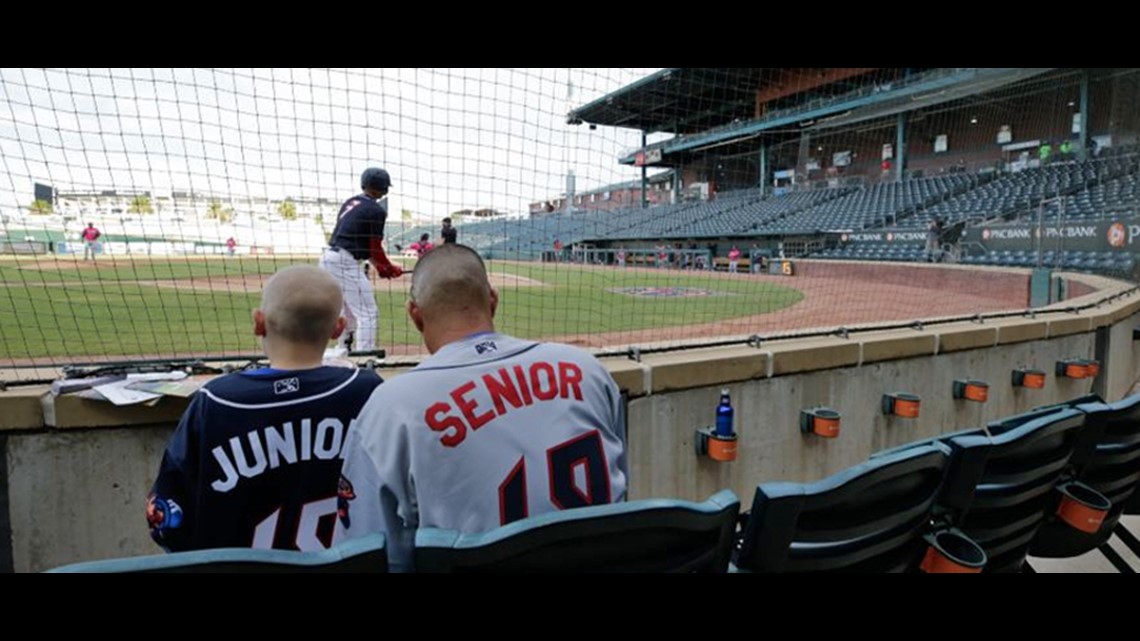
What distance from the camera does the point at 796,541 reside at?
166cm

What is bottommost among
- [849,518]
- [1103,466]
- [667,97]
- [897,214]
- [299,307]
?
[1103,466]

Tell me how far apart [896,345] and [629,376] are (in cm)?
236

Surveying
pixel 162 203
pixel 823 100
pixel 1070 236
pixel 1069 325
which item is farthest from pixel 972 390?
pixel 823 100

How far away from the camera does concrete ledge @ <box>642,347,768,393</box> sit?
3695 millimetres

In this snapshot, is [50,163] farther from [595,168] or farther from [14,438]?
[595,168]

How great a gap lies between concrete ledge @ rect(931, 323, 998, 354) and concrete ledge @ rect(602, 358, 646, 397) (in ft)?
9.19

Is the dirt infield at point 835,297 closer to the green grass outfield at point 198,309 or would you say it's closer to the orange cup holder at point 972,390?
the green grass outfield at point 198,309

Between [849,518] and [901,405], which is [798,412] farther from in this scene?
[849,518]

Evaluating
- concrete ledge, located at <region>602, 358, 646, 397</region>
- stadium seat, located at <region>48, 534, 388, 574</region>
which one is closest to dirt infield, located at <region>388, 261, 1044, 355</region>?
concrete ledge, located at <region>602, 358, 646, 397</region>

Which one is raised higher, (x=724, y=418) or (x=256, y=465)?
(x=256, y=465)

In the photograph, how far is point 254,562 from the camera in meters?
1.12

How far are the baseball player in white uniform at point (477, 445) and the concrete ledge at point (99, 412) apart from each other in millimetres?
1259

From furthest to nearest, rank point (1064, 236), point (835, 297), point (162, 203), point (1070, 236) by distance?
point (835, 297), point (1064, 236), point (1070, 236), point (162, 203)

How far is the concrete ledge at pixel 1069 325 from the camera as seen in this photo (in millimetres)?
5806
